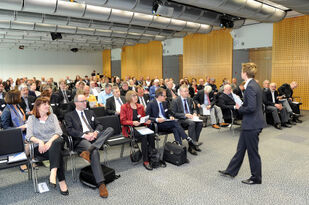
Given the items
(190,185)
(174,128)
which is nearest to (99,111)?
(174,128)

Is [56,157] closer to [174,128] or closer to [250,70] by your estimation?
[174,128]

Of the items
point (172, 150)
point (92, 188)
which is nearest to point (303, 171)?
point (172, 150)

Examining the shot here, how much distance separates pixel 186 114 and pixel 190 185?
183 cm

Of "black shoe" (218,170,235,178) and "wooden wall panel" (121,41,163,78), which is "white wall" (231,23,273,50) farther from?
"black shoe" (218,170,235,178)

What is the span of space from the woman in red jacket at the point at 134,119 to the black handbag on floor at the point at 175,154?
301mm

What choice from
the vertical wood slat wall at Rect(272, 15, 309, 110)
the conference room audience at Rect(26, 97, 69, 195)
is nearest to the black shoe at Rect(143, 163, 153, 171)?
the conference room audience at Rect(26, 97, 69, 195)

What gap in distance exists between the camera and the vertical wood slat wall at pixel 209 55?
1275cm

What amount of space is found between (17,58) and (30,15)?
47.1 ft

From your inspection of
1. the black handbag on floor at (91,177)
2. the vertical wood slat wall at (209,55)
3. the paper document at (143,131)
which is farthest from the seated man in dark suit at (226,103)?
the vertical wood slat wall at (209,55)

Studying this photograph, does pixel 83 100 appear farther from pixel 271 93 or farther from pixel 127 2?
pixel 271 93

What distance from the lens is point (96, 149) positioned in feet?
11.3

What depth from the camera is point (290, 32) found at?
34.0 feet

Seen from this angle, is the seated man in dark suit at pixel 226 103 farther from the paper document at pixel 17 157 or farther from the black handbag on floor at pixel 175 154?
the paper document at pixel 17 157

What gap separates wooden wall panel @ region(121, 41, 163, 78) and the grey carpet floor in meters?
13.0
